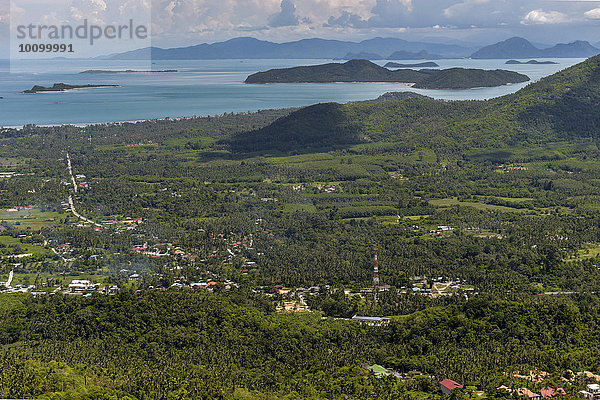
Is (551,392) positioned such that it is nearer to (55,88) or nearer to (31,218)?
(31,218)

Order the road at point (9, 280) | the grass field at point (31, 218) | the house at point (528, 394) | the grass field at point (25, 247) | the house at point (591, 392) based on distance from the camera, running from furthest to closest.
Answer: the grass field at point (31, 218) → the grass field at point (25, 247) → the road at point (9, 280) → the house at point (591, 392) → the house at point (528, 394)

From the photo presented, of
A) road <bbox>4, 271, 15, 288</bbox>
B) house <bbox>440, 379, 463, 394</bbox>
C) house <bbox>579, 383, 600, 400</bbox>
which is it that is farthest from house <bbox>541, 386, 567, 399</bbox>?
road <bbox>4, 271, 15, 288</bbox>

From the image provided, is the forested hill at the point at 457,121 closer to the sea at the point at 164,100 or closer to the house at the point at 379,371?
the sea at the point at 164,100

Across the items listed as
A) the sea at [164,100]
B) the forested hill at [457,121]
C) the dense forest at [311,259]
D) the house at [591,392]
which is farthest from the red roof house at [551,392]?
the sea at [164,100]

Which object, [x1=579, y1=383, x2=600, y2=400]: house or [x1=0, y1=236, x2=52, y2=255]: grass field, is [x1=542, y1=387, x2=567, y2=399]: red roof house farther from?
[x1=0, y1=236, x2=52, y2=255]: grass field

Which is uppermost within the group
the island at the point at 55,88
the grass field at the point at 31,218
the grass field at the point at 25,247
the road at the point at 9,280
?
the island at the point at 55,88

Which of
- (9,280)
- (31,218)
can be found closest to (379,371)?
(9,280)

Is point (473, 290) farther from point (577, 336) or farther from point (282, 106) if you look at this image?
point (282, 106)
